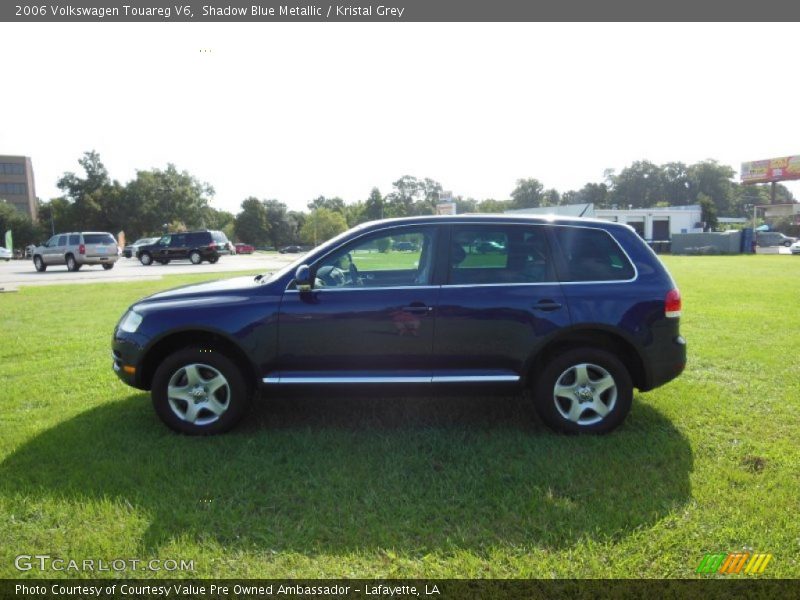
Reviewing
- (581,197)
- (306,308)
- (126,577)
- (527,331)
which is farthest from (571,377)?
(581,197)

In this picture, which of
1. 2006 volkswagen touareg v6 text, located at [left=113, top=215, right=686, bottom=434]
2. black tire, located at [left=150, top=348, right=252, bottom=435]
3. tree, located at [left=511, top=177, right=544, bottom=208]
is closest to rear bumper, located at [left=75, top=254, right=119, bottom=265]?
2006 volkswagen touareg v6 text, located at [left=113, top=215, right=686, bottom=434]

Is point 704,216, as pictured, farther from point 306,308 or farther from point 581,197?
point 306,308

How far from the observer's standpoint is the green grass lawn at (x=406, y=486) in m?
2.71

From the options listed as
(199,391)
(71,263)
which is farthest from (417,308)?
(71,263)

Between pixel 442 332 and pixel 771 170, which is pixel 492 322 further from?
pixel 771 170

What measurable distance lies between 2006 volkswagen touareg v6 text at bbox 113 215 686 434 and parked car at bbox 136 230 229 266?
2906cm

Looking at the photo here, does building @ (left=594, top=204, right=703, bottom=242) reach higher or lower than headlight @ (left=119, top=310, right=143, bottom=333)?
higher

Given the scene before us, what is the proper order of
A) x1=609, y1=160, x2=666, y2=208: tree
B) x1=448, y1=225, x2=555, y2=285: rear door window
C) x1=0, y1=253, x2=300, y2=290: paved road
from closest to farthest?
1. x1=448, y1=225, x2=555, y2=285: rear door window
2. x1=0, y1=253, x2=300, y2=290: paved road
3. x1=609, y1=160, x2=666, y2=208: tree

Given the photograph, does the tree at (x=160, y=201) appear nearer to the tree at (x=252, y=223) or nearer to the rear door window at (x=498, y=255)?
the tree at (x=252, y=223)

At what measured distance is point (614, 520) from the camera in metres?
2.96

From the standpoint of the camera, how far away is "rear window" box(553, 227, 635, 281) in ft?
13.6

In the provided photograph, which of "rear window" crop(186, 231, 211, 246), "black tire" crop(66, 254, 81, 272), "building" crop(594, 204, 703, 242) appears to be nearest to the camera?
"black tire" crop(66, 254, 81, 272)

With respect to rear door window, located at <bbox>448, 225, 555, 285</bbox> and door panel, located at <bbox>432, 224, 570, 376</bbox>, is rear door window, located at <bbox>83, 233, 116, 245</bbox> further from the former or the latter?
door panel, located at <bbox>432, 224, 570, 376</bbox>

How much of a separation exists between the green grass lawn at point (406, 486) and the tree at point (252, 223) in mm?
83817
